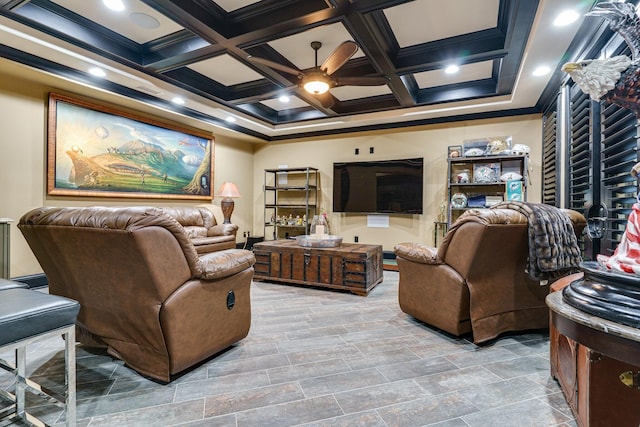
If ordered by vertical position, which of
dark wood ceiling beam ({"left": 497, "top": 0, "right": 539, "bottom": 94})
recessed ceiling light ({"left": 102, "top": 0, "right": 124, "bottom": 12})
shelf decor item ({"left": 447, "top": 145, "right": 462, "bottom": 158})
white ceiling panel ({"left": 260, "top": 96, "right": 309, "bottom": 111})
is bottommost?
shelf decor item ({"left": 447, "top": 145, "right": 462, "bottom": 158})

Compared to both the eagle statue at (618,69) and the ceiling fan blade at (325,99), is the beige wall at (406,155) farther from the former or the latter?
the eagle statue at (618,69)

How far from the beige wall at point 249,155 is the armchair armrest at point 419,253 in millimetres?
3036

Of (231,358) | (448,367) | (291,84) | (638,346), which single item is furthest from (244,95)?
(638,346)

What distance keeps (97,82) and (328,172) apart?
399cm

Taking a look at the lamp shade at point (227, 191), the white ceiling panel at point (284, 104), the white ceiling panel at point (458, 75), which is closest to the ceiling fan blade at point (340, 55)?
the white ceiling panel at point (458, 75)

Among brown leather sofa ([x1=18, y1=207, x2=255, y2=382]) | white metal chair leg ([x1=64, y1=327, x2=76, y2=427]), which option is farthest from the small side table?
white metal chair leg ([x1=64, y1=327, x2=76, y2=427])

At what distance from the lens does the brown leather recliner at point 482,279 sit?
2129 mm

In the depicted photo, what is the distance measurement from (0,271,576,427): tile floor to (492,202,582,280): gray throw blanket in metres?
0.61

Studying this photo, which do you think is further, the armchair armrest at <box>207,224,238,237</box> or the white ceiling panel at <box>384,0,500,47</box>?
the armchair armrest at <box>207,224,238,237</box>

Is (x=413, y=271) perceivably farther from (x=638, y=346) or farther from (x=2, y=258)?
(x=2, y=258)

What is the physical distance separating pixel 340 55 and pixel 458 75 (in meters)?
2.24

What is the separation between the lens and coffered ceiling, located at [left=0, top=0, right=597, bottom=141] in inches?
110

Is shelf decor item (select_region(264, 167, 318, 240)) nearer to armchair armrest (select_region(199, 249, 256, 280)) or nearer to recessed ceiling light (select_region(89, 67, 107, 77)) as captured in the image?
recessed ceiling light (select_region(89, 67, 107, 77))

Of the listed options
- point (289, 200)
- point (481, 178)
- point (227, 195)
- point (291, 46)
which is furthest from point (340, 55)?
point (289, 200)
